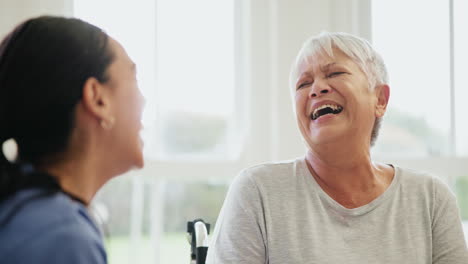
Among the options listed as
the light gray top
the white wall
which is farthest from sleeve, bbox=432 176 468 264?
the white wall

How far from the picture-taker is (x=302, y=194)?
162 centimetres

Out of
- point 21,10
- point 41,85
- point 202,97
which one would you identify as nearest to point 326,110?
point 202,97

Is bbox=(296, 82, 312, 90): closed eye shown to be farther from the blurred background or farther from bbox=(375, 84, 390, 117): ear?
the blurred background

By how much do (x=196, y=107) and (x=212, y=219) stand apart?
0.47m

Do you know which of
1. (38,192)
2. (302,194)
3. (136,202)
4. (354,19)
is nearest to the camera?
(38,192)

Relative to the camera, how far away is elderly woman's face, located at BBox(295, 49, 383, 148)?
1.63 meters

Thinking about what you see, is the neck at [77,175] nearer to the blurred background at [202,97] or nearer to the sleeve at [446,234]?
the sleeve at [446,234]

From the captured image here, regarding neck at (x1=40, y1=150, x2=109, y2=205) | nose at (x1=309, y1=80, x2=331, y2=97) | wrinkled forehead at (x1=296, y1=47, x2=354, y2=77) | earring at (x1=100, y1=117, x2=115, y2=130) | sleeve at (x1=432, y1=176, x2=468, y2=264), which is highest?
wrinkled forehead at (x1=296, y1=47, x2=354, y2=77)

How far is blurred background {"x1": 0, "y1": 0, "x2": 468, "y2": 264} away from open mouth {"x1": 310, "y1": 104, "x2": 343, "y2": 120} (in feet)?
2.11

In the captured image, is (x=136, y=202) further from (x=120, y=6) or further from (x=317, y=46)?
(x=317, y=46)

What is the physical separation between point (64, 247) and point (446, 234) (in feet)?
3.93

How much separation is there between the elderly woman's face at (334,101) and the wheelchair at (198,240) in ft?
1.35

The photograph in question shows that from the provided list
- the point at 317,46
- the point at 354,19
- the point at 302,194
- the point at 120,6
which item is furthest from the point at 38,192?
the point at 354,19

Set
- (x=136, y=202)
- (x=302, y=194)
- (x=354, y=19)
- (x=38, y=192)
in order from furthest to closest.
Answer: (x=354, y=19)
(x=136, y=202)
(x=302, y=194)
(x=38, y=192)
